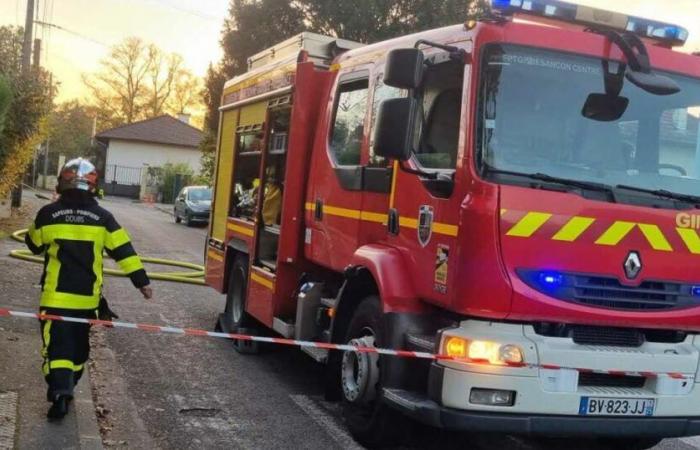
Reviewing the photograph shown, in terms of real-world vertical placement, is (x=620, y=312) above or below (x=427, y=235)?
below

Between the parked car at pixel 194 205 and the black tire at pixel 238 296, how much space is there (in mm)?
19613

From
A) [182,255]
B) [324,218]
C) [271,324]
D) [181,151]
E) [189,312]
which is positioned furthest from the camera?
[181,151]

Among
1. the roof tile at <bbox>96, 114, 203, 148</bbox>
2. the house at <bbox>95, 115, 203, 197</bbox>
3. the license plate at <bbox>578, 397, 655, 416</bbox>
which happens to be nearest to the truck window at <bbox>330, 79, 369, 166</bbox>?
the license plate at <bbox>578, 397, 655, 416</bbox>

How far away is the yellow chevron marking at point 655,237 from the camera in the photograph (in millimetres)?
4539

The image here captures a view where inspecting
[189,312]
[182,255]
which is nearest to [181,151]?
[182,255]

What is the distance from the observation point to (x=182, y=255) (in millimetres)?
17391

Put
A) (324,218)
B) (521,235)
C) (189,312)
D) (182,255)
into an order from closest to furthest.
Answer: (521,235)
(324,218)
(189,312)
(182,255)

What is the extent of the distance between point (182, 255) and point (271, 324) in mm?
10754

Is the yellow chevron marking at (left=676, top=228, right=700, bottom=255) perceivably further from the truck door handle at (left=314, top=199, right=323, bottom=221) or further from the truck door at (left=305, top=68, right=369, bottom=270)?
the truck door handle at (left=314, top=199, right=323, bottom=221)

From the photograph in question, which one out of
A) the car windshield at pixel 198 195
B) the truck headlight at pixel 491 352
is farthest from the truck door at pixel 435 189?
the car windshield at pixel 198 195

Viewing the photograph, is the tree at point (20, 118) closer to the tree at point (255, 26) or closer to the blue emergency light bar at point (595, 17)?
the tree at point (255, 26)

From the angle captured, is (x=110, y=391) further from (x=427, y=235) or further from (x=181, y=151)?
(x=181, y=151)

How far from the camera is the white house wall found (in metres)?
60.3

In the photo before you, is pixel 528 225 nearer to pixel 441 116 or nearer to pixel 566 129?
pixel 566 129
